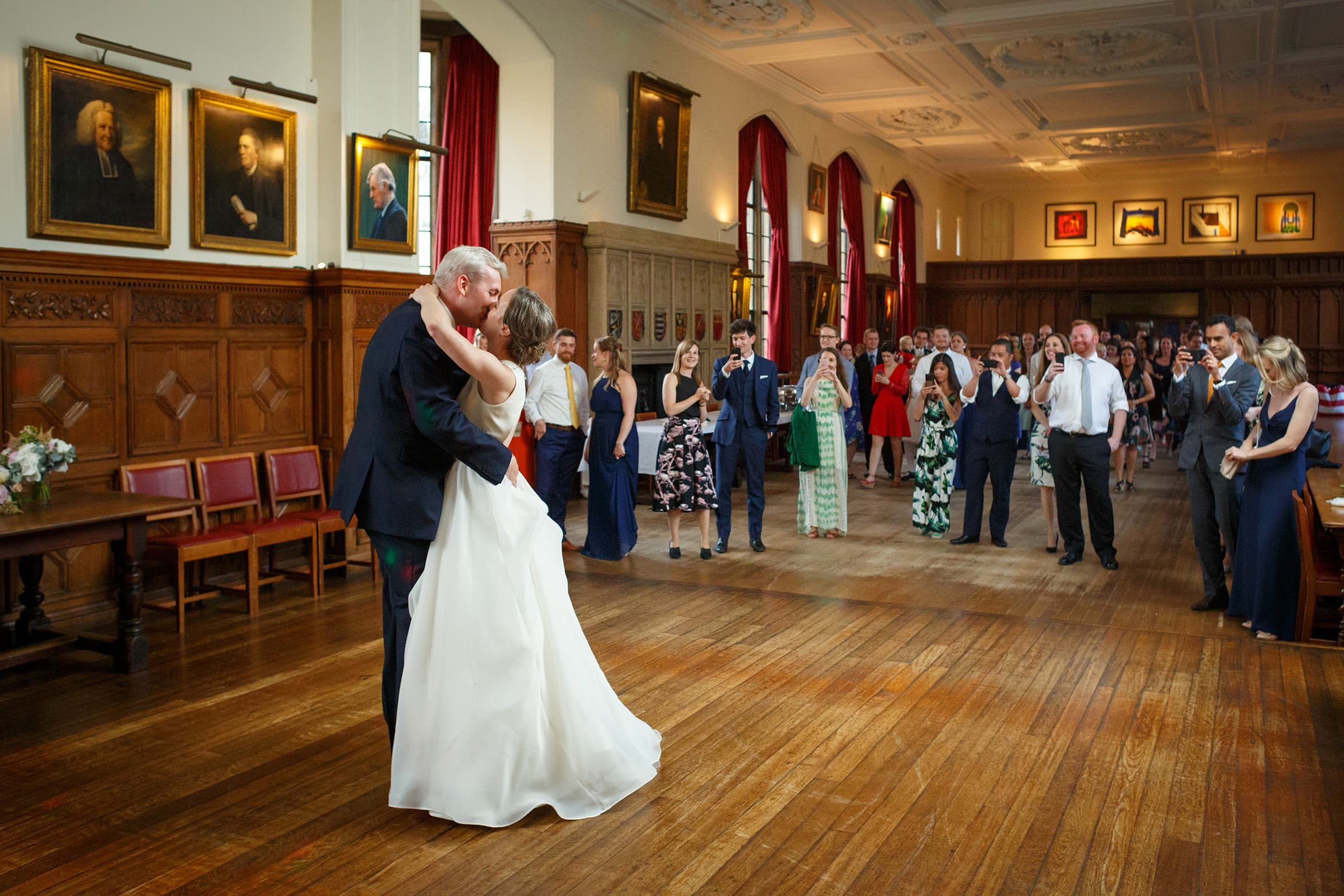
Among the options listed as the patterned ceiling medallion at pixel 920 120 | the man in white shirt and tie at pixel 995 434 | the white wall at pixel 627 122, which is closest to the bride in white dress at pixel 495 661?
the man in white shirt and tie at pixel 995 434

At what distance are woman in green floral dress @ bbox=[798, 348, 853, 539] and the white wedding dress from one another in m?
5.25

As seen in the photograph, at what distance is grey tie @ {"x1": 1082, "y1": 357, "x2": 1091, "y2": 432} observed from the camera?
7.49 metres

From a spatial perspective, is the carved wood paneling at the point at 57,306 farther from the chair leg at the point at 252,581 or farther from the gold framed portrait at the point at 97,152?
the chair leg at the point at 252,581

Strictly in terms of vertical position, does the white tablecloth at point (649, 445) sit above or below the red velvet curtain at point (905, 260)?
below

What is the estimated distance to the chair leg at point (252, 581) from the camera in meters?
6.28

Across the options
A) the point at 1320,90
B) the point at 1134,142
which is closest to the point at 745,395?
the point at 1320,90

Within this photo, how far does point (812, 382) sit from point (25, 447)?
17.8 feet

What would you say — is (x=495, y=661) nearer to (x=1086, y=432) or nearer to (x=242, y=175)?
(x=242, y=175)

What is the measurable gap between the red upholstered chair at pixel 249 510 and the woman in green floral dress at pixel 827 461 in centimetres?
385

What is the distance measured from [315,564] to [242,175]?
2430mm

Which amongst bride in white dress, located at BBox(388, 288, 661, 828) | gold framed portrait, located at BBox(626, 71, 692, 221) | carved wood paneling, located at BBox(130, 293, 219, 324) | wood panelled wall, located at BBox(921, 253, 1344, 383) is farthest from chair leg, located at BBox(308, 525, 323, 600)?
wood panelled wall, located at BBox(921, 253, 1344, 383)

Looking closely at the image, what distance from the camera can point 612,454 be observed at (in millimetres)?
7766

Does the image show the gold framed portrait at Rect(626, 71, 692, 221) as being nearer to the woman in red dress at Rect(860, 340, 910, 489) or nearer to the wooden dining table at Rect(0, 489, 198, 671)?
the woman in red dress at Rect(860, 340, 910, 489)

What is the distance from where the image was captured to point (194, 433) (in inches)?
263
